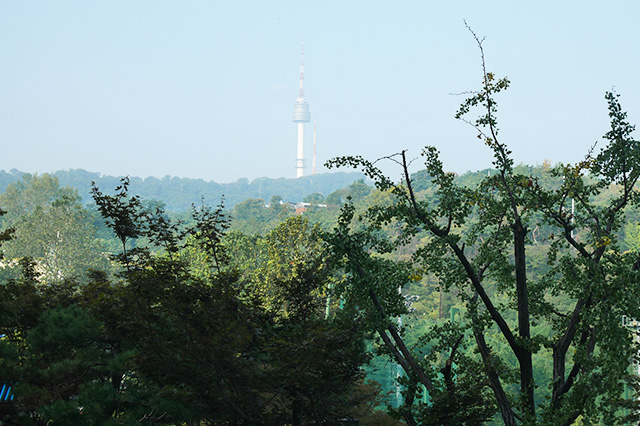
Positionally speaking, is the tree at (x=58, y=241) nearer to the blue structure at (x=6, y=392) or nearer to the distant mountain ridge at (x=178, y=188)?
the blue structure at (x=6, y=392)

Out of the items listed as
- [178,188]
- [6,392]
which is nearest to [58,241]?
[6,392]

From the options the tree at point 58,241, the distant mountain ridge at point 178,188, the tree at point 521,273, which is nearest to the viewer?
the tree at point 521,273

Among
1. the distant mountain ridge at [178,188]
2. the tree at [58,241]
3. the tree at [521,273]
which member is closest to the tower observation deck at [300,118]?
the distant mountain ridge at [178,188]

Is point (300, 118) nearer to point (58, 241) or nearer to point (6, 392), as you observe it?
point (58, 241)

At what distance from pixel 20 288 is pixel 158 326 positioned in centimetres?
297

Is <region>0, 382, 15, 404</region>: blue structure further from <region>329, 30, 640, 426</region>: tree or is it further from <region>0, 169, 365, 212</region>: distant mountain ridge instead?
<region>0, 169, 365, 212</region>: distant mountain ridge

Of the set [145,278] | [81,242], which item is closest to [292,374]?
[145,278]

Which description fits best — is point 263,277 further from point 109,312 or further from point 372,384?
point 109,312

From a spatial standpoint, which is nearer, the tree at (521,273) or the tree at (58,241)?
the tree at (521,273)

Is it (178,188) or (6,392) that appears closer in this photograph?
(6,392)

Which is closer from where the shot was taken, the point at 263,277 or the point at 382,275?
the point at 382,275

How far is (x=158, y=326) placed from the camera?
790 centimetres

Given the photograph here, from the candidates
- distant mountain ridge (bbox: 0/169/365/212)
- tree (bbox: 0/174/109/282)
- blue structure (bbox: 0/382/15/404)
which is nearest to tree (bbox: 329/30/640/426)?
blue structure (bbox: 0/382/15/404)

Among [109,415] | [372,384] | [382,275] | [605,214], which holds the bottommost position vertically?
[372,384]
